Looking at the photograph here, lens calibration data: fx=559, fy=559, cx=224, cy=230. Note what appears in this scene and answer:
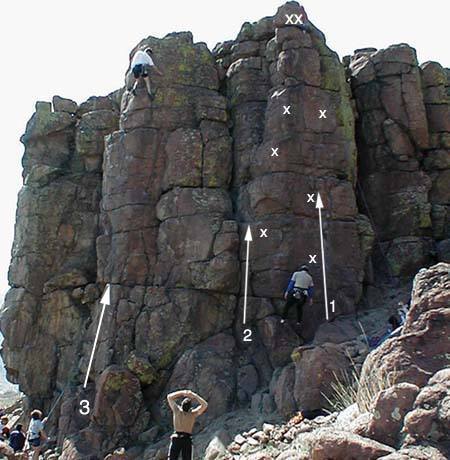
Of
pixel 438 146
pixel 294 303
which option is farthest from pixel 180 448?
pixel 438 146

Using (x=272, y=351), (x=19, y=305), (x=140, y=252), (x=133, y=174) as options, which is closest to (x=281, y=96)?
(x=133, y=174)

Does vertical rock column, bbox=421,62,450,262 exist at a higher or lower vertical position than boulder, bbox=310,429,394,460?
higher

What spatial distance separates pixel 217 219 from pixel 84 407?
959 cm

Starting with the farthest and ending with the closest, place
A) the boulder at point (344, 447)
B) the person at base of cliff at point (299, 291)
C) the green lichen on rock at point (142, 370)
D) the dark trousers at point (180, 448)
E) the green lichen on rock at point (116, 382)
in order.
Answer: the green lichen on rock at point (142, 370) < the green lichen on rock at point (116, 382) < the person at base of cliff at point (299, 291) < the dark trousers at point (180, 448) < the boulder at point (344, 447)

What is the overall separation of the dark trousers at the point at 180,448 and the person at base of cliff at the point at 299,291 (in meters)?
9.32

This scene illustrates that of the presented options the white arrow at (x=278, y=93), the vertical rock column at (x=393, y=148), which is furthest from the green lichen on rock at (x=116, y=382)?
the white arrow at (x=278, y=93)

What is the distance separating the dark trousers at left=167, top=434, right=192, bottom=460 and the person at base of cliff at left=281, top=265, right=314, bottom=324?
9323mm

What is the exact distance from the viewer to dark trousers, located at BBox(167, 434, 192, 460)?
1188cm

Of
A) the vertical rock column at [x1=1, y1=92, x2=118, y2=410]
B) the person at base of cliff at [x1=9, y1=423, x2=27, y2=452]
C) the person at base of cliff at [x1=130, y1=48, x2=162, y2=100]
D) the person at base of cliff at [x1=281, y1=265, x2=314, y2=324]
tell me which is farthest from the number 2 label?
the person at base of cliff at [x1=130, y1=48, x2=162, y2=100]

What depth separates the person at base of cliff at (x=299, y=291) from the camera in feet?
67.0

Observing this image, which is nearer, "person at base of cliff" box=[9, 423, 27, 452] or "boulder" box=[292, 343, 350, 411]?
"boulder" box=[292, 343, 350, 411]

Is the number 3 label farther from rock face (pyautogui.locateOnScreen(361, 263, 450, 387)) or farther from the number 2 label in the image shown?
rock face (pyautogui.locateOnScreen(361, 263, 450, 387))

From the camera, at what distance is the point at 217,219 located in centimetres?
2359

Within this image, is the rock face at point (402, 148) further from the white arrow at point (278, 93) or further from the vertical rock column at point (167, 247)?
the vertical rock column at point (167, 247)
